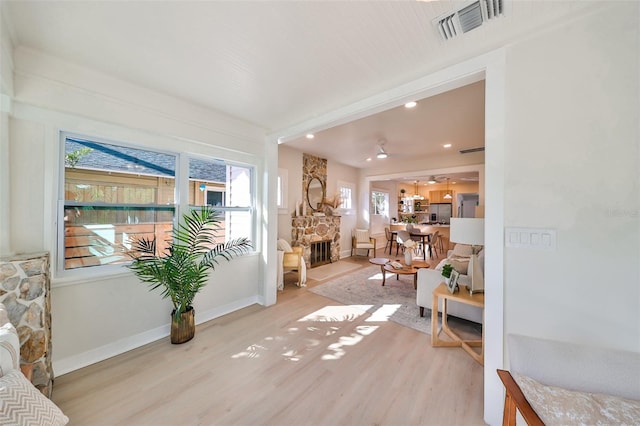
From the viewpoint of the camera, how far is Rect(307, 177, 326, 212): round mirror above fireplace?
217 inches

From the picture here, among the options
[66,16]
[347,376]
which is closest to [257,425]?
[347,376]

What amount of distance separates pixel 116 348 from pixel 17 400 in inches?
62.0

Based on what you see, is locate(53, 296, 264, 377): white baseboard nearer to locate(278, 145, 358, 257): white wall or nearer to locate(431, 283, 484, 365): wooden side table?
locate(278, 145, 358, 257): white wall

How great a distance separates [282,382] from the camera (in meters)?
1.83

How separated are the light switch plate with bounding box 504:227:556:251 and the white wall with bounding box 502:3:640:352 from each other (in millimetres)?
29

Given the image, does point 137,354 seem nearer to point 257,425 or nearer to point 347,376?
point 257,425

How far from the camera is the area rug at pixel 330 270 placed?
4734 mm

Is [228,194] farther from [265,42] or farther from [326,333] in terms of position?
[326,333]

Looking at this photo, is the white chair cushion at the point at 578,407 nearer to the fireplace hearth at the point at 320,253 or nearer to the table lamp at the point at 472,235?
the table lamp at the point at 472,235

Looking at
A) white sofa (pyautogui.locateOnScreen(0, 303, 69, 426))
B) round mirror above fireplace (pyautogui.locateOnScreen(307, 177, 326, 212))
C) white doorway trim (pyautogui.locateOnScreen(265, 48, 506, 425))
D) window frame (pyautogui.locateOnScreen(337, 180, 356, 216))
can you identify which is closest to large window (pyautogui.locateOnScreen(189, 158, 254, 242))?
white sofa (pyautogui.locateOnScreen(0, 303, 69, 426))

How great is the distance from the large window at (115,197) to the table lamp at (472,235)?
287 centimetres

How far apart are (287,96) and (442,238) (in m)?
7.97

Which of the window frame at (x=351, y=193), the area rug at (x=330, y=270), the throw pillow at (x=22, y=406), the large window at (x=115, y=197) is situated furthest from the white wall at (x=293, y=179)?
the throw pillow at (x=22, y=406)

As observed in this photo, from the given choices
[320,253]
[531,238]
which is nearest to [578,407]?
[531,238]
